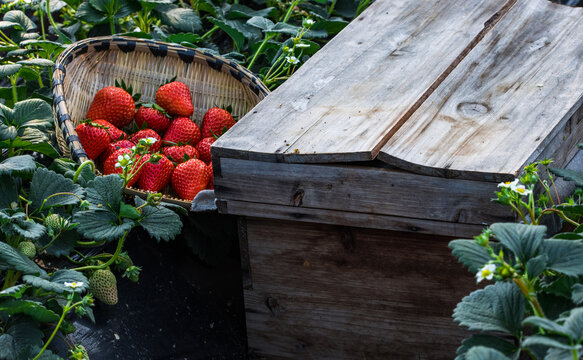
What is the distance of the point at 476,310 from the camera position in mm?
898

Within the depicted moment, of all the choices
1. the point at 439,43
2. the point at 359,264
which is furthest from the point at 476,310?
the point at 439,43

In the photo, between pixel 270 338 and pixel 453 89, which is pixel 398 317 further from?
pixel 453 89

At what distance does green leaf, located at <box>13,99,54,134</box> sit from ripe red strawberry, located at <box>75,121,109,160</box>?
8.6 inches

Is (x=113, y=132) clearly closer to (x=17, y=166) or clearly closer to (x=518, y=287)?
(x=17, y=166)

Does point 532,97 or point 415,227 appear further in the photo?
point 532,97

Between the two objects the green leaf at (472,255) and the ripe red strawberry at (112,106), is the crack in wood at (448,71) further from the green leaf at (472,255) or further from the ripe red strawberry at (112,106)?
the ripe red strawberry at (112,106)

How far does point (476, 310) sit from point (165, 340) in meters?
0.94

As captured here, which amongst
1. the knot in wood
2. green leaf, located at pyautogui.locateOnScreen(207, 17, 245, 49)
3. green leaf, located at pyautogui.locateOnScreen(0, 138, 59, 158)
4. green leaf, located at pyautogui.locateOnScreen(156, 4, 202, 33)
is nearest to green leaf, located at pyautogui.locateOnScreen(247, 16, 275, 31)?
green leaf, located at pyautogui.locateOnScreen(207, 17, 245, 49)

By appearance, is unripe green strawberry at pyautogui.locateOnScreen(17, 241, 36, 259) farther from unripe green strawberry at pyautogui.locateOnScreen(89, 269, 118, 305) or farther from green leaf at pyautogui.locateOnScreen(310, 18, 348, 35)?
green leaf at pyautogui.locateOnScreen(310, 18, 348, 35)

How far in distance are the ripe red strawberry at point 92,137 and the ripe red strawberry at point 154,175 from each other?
0.14 meters

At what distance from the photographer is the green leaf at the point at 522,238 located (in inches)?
34.6

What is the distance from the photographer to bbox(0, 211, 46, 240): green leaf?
1.24 m

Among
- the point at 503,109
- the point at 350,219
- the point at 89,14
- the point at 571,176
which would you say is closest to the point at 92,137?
the point at 89,14

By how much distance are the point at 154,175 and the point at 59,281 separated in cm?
58
